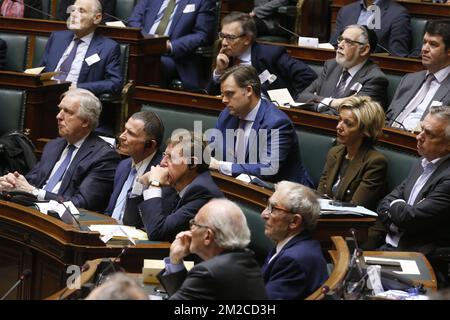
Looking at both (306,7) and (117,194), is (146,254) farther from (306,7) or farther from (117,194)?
(306,7)

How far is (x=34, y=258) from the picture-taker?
12.8ft

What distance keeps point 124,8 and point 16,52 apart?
3.33 ft

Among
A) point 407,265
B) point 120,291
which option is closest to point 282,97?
point 407,265

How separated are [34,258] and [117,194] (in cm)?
60

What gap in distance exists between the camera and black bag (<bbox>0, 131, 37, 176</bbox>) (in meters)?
4.96

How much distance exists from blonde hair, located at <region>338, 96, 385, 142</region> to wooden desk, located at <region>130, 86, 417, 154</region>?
3.3 inches

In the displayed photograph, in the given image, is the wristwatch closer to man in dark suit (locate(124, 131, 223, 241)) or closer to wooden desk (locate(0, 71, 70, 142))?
man in dark suit (locate(124, 131, 223, 241))

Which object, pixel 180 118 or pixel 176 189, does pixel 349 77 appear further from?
pixel 176 189

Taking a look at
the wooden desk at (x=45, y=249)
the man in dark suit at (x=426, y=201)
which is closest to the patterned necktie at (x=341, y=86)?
the man in dark suit at (x=426, y=201)

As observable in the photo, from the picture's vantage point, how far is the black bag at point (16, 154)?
496 centimetres

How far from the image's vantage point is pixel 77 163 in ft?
15.1
